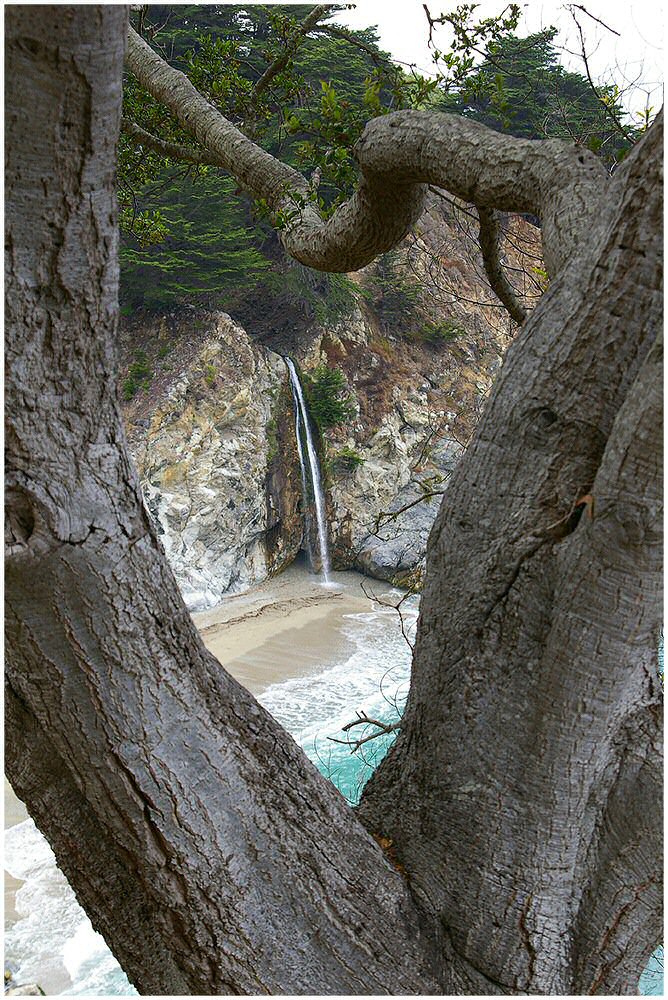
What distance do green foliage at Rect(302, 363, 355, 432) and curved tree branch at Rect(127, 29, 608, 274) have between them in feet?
32.8

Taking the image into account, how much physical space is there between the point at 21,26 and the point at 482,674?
127 centimetres

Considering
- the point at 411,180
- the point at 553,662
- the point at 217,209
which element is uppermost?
the point at 217,209

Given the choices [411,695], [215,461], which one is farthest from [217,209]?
[411,695]

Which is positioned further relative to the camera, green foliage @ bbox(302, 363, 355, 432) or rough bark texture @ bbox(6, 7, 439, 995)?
green foliage @ bbox(302, 363, 355, 432)

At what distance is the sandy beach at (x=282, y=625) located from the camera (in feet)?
28.9

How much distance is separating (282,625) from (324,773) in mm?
4465

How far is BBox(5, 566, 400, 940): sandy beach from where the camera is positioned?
28.9ft

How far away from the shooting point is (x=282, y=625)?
10062 millimetres

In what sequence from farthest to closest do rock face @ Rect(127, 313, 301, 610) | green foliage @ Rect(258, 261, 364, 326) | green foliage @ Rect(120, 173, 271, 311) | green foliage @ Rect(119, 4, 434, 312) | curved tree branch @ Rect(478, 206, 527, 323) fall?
green foliage @ Rect(258, 261, 364, 326)
green foliage @ Rect(120, 173, 271, 311)
green foliage @ Rect(119, 4, 434, 312)
rock face @ Rect(127, 313, 301, 610)
curved tree branch @ Rect(478, 206, 527, 323)

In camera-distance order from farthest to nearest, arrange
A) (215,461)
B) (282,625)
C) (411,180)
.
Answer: (215,461) < (282,625) < (411,180)

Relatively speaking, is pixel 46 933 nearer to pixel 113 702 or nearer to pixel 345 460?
pixel 113 702

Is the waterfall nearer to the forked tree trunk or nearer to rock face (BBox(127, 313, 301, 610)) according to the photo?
rock face (BBox(127, 313, 301, 610))


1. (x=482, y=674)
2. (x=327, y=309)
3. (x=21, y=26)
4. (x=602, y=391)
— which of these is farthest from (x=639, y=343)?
(x=327, y=309)

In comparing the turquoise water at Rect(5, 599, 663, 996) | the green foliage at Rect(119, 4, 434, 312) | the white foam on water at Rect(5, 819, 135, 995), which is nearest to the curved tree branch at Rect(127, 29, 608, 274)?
the turquoise water at Rect(5, 599, 663, 996)
